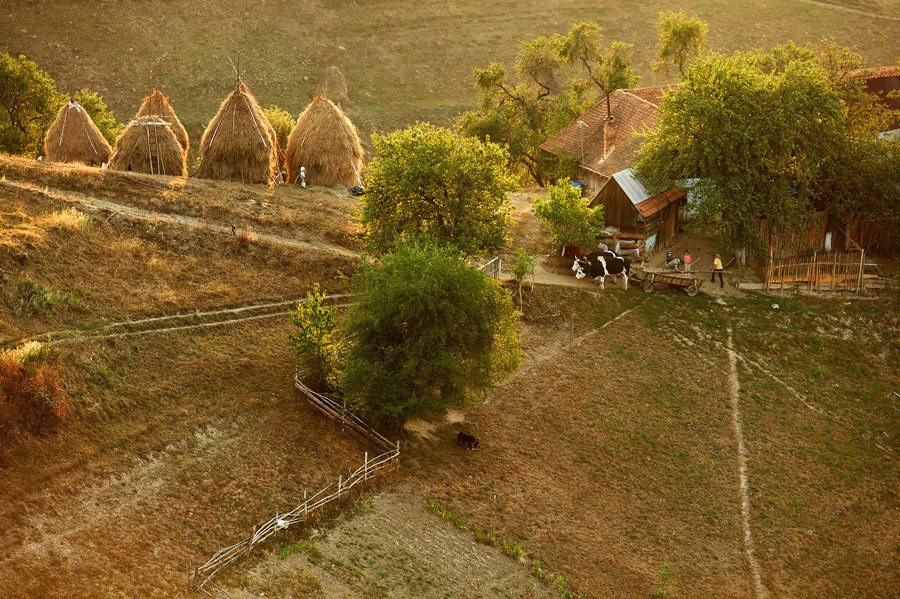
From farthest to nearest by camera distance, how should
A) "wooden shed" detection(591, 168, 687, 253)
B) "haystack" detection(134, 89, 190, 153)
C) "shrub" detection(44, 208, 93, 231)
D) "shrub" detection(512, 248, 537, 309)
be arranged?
"haystack" detection(134, 89, 190, 153)
"wooden shed" detection(591, 168, 687, 253)
"shrub" detection(512, 248, 537, 309)
"shrub" detection(44, 208, 93, 231)

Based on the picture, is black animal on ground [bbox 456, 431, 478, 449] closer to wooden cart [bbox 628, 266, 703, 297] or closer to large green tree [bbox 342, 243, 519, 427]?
large green tree [bbox 342, 243, 519, 427]

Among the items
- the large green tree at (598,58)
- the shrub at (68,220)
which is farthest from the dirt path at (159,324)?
the large green tree at (598,58)

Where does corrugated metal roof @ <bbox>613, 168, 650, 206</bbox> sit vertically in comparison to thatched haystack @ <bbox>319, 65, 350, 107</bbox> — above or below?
below

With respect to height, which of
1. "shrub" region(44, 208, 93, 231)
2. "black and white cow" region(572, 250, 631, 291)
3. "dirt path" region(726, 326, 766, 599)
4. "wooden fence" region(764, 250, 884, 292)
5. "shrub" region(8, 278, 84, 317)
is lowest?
"dirt path" region(726, 326, 766, 599)

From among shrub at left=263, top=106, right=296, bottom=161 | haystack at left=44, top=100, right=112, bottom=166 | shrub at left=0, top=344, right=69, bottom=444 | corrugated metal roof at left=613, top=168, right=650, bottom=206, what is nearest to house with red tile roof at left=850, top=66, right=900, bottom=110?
corrugated metal roof at left=613, top=168, right=650, bottom=206

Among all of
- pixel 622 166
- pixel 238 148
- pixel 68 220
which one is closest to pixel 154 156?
pixel 238 148

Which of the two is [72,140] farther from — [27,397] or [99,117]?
[27,397]

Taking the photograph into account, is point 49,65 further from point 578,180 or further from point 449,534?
point 449,534

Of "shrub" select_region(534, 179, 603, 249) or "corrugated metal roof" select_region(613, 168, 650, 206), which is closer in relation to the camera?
"shrub" select_region(534, 179, 603, 249)

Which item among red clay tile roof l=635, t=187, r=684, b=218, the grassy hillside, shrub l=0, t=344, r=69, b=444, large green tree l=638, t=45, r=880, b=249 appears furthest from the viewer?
the grassy hillside
